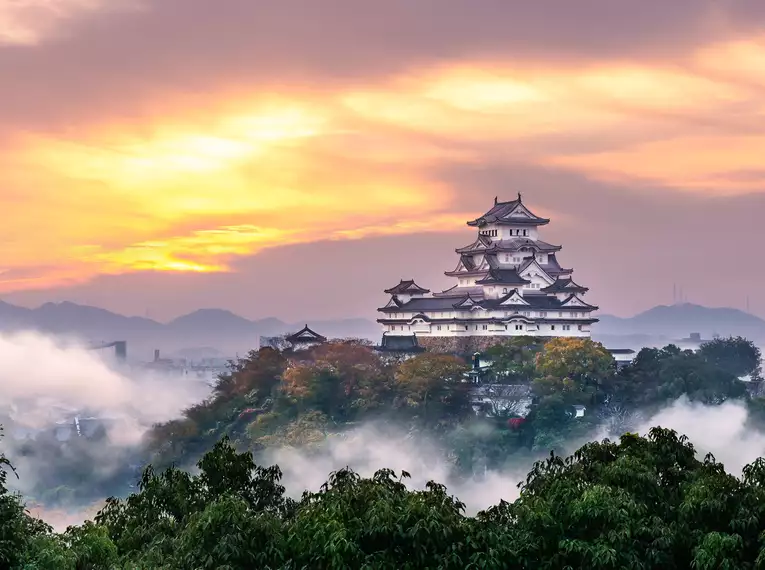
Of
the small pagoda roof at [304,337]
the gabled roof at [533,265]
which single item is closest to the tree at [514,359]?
the gabled roof at [533,265]

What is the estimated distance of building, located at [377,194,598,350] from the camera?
76875 mm

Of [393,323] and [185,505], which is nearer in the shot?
[185,505]

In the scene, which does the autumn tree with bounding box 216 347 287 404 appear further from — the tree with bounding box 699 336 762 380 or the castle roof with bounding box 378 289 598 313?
the tree with bounding box 699 336 762 380

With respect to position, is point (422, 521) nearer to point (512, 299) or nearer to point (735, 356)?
point (512, 299)

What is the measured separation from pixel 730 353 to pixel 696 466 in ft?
211

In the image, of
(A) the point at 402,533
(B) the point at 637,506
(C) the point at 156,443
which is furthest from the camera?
(C) the point at 156,443

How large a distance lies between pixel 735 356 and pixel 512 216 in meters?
16.4

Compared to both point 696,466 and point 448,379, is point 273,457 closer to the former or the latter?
point 448,379

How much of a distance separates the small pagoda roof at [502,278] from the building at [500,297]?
58 mm

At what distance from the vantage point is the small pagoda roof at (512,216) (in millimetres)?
83431

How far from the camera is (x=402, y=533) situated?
59.9ft

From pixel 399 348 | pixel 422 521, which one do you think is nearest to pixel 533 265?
pixel 399 348

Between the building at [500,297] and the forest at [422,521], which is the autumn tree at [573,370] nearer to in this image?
the building at [500,297]

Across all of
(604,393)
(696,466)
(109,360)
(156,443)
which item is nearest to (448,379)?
(604,393)
